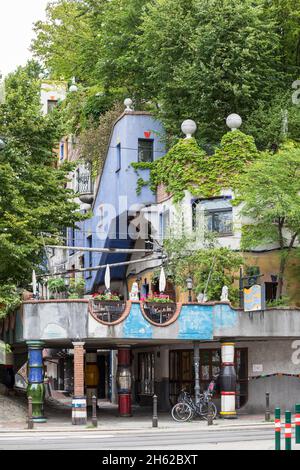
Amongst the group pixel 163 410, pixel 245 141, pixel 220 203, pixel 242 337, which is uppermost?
pixel 245 141

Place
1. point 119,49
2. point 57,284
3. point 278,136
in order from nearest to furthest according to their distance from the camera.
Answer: point 57,284 → point 278,136 → point 119,49

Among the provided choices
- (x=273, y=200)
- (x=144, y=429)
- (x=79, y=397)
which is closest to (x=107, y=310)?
(x=79, y=397)

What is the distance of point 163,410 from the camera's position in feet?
143

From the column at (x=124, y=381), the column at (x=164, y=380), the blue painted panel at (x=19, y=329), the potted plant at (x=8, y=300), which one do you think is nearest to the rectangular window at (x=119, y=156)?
the column at (x=164, y=380)

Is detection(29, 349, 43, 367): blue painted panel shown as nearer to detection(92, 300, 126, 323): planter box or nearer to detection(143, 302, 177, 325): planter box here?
detection(92, 300, 126, 323): planter box

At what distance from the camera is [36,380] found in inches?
1417

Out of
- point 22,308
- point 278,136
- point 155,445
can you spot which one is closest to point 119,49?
point 278,136

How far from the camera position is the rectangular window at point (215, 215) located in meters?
43.8

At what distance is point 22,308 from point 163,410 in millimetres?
10339

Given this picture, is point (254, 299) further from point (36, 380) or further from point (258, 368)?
point (36, 380)

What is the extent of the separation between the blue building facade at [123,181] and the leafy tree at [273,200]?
768cm

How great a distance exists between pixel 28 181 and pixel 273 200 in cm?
1035

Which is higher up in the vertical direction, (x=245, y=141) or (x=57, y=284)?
(x=245, y=141)
